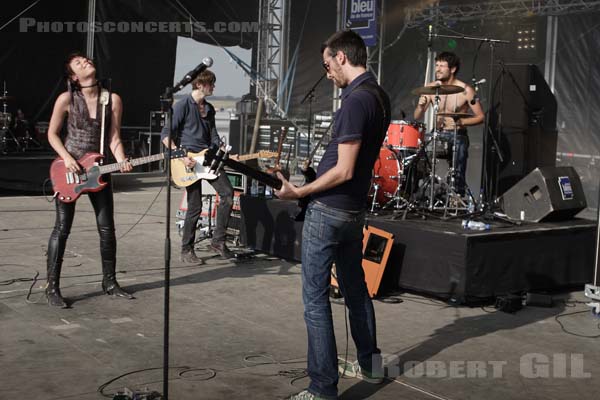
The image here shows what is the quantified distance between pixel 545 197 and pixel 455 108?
6.13ft

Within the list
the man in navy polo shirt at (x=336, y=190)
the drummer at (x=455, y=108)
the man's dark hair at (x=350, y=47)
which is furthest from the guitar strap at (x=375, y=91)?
the drummer at (x=455, y=108)

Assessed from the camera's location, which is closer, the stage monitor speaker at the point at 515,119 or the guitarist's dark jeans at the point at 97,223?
the guitarist's dark jeans at the point at 97,223

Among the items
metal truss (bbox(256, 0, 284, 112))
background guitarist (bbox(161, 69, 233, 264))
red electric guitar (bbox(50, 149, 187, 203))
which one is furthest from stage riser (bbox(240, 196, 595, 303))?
metal truss (bbox(256, 0, 284, 112))

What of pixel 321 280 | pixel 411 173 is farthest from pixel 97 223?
pixel 411 173

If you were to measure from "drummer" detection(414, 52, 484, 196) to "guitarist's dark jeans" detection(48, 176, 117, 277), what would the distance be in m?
3.87

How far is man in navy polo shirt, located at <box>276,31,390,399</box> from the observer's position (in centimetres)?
415

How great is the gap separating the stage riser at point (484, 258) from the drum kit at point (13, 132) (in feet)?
32.1

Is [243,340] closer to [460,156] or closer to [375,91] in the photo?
[375,91]

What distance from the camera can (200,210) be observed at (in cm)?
841

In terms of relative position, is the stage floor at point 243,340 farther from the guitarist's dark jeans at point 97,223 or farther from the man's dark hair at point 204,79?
the man's dark hair at point 204,79

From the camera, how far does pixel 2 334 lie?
17.9 feet

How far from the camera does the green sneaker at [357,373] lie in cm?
469

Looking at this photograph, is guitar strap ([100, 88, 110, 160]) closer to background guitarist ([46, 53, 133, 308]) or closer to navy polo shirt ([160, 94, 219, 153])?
background guitarist ([46, 53, 133, 308])

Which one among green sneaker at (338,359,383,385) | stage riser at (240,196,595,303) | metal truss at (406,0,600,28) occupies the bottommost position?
green sneaker at (338,359,383,385)
